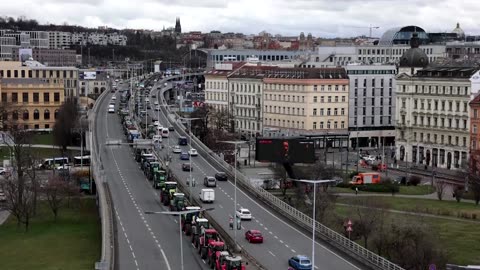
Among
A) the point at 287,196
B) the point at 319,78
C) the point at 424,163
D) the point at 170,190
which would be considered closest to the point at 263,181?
the point at 287,196

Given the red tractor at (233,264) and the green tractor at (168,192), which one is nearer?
the red tractor at (233,264)

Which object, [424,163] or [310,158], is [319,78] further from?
[310,158]

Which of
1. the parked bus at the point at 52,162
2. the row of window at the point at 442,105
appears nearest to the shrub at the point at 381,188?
the row of window at the point at 442,105

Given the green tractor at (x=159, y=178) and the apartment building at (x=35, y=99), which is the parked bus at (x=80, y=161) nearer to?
the green tractor at (x=159, y=178)

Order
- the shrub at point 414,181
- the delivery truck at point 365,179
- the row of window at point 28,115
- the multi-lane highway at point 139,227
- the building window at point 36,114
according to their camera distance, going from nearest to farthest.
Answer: the multi-lane highway at point 139,227
the delivery truck at point 365,179
the shrub at point 414,181
the row of window at point 28,115
the building window at point 36,114

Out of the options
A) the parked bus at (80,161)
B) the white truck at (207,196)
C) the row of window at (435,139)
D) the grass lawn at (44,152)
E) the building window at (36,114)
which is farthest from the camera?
the building window at (36,114)

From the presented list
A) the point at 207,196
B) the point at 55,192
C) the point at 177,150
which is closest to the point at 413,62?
the point at 177,150
